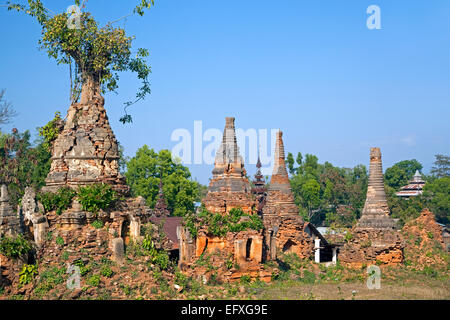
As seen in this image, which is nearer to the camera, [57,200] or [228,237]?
[57,200]

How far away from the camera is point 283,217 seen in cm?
3194

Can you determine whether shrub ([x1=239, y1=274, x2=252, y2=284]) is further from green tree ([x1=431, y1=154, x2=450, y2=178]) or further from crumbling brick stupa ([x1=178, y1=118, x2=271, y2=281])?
green tree ([x1=431, y1=154, x2=450, y2=178])

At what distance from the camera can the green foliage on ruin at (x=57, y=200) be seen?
1773 centimetres

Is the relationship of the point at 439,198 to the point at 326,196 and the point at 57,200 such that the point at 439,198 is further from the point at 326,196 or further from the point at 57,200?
the point at 57,200

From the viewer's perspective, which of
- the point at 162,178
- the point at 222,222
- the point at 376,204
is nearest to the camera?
the point at 222,222

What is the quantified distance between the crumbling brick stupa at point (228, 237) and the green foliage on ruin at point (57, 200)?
8.09m

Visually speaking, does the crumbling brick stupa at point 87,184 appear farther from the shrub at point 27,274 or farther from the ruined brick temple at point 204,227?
the shrub at point 27,274

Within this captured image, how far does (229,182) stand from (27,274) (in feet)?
40.7

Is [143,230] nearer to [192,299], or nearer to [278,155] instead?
[192,299]

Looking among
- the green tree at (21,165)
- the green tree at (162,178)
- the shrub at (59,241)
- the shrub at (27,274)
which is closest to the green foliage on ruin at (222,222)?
the shrub at (59,241)

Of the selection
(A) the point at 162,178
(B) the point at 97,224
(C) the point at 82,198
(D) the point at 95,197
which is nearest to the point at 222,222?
(B) the point at 97,224

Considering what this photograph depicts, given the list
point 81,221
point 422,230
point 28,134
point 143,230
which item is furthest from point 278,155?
A: point 28,134

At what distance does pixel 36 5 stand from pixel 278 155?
17.1m

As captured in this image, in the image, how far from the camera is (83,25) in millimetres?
19797
